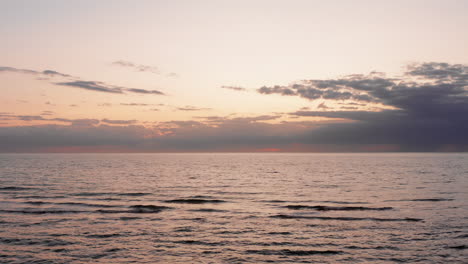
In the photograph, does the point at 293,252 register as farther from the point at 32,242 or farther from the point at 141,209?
the point at 141,209

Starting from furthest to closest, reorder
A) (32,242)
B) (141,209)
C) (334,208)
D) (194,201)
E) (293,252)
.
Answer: (194,201)
(334,208)
(141,209)
(32,242)
(293,252)

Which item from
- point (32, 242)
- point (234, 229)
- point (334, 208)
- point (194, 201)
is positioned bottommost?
point (194, 201)

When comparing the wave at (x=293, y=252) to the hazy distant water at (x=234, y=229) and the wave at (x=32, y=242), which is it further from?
the wave at (x=32, y=242)

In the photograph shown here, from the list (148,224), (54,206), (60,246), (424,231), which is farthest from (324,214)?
(54,206)

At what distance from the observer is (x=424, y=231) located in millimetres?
26000

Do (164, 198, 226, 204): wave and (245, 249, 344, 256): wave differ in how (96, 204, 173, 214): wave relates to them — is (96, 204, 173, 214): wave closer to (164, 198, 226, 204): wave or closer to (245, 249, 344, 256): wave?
(164, 198, 226, 204): wave

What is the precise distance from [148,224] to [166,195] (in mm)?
20992

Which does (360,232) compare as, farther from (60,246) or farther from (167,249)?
(60,246)

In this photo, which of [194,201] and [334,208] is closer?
[334,208]

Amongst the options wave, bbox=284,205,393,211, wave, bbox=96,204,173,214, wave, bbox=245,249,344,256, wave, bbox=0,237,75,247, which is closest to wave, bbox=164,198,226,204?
wave, bbox=96,204,173,214

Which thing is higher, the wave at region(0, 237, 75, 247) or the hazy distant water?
the wave at region(0, 237, 75, 247)

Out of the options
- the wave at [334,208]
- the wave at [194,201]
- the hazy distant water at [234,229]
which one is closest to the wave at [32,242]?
the hazy distant water at [234,229]

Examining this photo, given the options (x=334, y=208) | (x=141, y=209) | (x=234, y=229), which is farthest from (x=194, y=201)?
(x=234, y=229)

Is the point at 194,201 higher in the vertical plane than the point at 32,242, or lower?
lower
